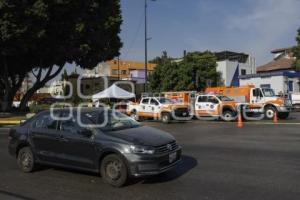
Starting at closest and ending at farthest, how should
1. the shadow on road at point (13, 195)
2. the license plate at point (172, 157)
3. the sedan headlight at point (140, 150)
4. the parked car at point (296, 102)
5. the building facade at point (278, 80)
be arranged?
the shadow on road at point (13, 195) → the sedan headlight at point (140, 150) → the license plate at point (172, 157) → the parked car at point (296, 102) → the building facade at point (278, 80)

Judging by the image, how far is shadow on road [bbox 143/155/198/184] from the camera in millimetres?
8626

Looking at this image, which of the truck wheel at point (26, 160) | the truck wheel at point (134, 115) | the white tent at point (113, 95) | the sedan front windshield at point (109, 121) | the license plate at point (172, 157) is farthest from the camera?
the white tent at point (113, 95)

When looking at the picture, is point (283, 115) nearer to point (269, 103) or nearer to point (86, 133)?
point (269, 103)

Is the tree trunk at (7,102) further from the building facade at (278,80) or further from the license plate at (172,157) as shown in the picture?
the license plate at (172,157)

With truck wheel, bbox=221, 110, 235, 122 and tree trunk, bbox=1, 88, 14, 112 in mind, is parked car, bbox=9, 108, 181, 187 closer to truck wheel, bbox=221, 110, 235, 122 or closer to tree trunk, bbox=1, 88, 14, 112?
truck wheel, bbox=221, 110, 235, 122

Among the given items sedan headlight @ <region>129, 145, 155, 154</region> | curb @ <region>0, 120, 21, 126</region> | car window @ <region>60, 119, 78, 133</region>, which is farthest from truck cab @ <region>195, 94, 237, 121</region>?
sedan headlight @ <region>129, 145, 155, 154</region>

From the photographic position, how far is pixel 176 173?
Result: 9.20 meters

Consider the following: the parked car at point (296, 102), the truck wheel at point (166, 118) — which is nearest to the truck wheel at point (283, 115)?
the truck wheel at point (166, 118)

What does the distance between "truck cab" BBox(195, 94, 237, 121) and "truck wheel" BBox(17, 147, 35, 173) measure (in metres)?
19.0

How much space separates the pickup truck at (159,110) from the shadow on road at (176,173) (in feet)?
55.5

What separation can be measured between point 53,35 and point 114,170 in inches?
1149

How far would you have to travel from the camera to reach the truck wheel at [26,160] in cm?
988

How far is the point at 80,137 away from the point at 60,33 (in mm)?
28237

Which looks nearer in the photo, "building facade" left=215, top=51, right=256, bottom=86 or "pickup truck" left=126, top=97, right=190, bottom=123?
"pickup truck" left=126, top=97, right=190, bottom=123
